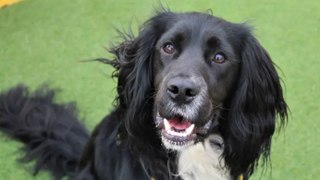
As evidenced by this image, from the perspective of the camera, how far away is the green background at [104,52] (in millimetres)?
3629

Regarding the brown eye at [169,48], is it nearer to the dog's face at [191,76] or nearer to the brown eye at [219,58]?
the dog's face at [191,76]

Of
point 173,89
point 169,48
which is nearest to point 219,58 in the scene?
point 169,48

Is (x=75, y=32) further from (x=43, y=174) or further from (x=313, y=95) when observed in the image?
(x=313, y=95)

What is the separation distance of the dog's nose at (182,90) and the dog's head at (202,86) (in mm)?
12

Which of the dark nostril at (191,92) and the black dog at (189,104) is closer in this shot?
the dark nostril at (191,92)

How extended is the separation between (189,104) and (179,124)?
14 centimetres

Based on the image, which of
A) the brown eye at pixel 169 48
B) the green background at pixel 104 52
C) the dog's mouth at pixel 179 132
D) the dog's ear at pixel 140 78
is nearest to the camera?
the dog's mouth at pixel 179 132

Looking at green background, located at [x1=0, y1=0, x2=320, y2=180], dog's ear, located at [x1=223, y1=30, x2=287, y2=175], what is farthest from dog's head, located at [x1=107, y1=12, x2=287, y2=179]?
green background, located at [x1=0, y1=0, x2=320, y2=180]

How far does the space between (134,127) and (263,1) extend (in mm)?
2795

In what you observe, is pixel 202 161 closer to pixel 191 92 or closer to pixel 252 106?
pixel 252 106

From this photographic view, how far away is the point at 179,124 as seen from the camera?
240cm

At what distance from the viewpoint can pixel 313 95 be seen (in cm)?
402

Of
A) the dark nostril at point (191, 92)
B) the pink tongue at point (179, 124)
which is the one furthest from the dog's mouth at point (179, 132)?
the dark nostril at point (191, 92)

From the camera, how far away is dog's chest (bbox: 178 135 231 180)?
2682 mm
